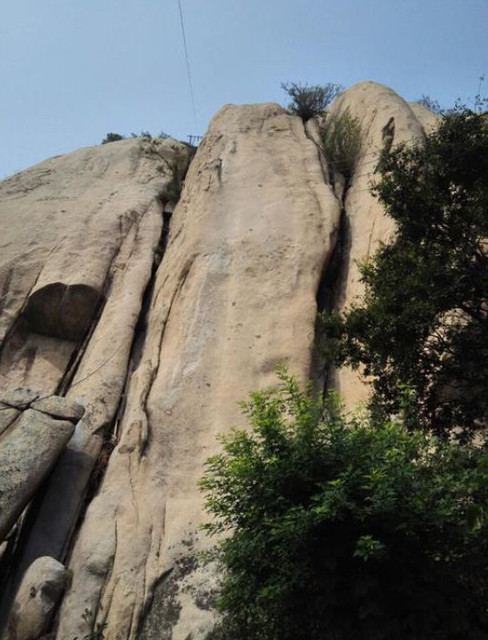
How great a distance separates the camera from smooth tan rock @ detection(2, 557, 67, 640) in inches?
307

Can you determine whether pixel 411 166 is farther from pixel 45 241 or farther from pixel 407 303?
pixel 45 241

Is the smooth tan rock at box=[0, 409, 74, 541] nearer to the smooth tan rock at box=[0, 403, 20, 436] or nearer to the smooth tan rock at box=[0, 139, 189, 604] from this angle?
the smooth tan rock at box=[0, 403, 20, 436]

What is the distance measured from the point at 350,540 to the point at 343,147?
11047 millimetres

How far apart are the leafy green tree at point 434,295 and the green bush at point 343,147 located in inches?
212

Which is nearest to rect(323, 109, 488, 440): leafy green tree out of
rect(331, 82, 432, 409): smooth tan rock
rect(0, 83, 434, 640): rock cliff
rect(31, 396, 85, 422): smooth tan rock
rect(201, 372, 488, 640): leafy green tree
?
rect(331, 82, 432, 409): smooth tan rock

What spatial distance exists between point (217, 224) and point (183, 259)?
100 centimetres

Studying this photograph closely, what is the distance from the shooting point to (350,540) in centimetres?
585

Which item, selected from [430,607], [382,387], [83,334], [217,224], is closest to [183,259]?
[217,224]

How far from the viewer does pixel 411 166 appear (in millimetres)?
9680

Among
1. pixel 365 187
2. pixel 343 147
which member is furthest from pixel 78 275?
pixel 343 147

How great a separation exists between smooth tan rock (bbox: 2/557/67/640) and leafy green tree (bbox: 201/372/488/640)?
8.17 feet

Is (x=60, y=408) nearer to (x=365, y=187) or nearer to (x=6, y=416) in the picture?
(x=6, y=416)

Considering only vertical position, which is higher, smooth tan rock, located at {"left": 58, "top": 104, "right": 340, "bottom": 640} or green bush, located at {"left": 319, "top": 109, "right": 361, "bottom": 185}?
green bush, located at {"left": 319, "top": 109, "right": 361, "bottom": 185}

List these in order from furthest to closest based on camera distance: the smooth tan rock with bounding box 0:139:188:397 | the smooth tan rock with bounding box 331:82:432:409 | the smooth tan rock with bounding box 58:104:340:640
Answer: the smooth tan rock with bounding box 0:139:188:397 → the smooth tan rock with bounding box 331:82:432:409 → the smooth tan rock with bounding box 58:104:340:640
